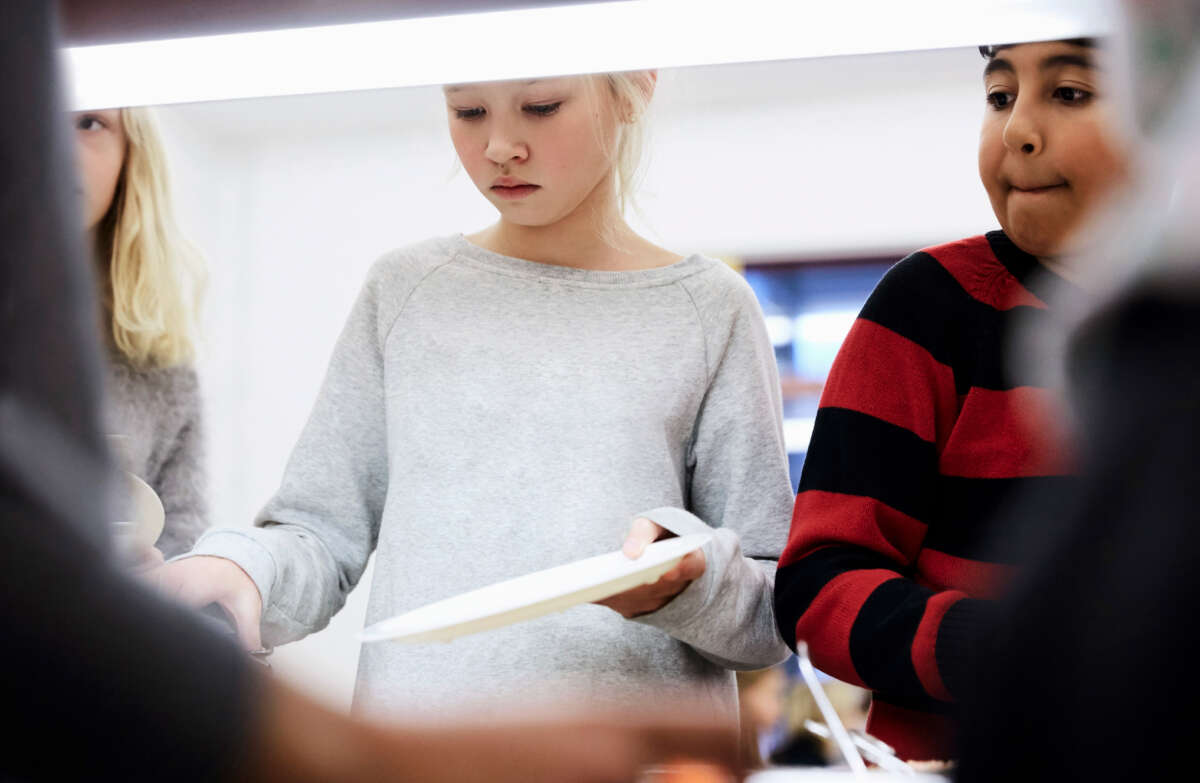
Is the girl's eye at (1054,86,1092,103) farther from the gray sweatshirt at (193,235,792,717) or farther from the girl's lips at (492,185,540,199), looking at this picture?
the girl's lips at (492,185,540,199)

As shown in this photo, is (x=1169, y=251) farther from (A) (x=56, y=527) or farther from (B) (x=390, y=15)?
(B) (x=390, y=15)

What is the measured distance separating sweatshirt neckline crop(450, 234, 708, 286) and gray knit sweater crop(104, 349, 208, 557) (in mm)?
534

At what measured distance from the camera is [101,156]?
1.22 m

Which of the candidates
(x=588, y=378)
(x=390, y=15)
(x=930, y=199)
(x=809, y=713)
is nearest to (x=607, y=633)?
(x=588, y=378)

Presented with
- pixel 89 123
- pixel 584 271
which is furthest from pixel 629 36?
pixel 89 123

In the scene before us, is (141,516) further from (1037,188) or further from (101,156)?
(1037,188)

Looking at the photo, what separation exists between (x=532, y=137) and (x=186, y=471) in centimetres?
74

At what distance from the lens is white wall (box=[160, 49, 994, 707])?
363cm

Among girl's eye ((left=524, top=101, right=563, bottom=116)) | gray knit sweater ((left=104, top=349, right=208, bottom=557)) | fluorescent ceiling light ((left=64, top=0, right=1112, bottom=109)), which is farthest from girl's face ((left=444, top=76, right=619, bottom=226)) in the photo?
gray knit sweater ((left=104, top=349, right=208, bottom=557))

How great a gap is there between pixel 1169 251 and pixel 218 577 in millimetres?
761

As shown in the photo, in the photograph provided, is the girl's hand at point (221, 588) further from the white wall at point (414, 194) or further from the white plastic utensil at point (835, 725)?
the white wall at point (414, 194)

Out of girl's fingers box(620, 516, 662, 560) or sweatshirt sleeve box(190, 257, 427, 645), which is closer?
girl's fingers box(620, 516, 662, 560)

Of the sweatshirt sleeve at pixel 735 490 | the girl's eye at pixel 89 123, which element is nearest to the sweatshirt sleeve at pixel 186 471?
the girl's eye at pixel 89 123

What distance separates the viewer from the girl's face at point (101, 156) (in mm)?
1116
